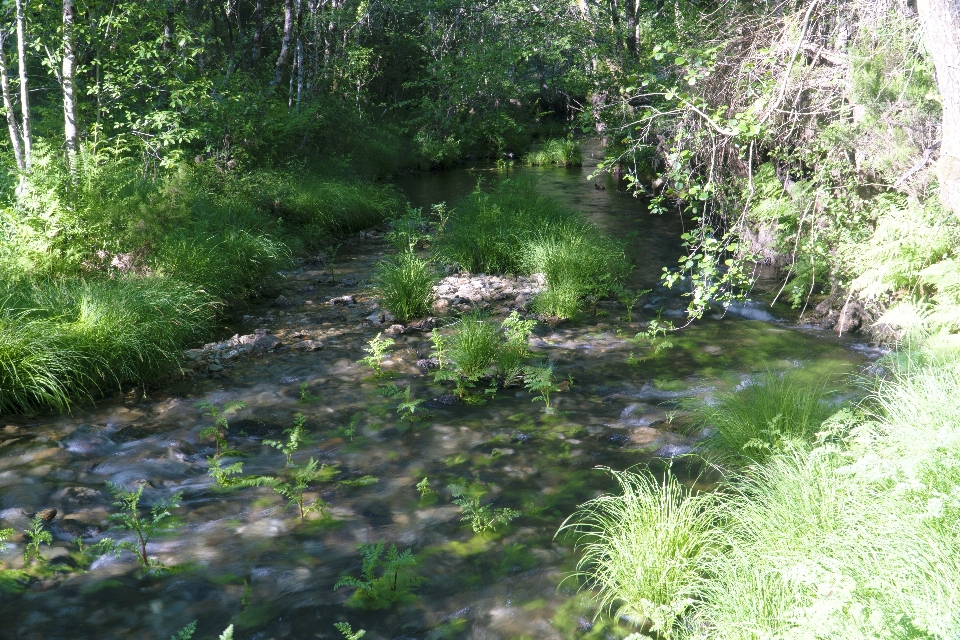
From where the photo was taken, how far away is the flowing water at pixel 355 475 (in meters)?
4.02

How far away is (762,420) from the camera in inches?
205

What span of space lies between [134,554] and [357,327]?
16.5 ft

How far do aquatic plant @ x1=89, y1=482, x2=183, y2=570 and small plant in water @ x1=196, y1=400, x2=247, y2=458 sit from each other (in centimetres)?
77

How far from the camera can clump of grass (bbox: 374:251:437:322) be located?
943cm

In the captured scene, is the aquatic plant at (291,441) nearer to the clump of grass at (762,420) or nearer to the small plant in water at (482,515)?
the small plant in water at (482,515)

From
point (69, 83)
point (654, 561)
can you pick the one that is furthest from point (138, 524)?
point (69, 83)

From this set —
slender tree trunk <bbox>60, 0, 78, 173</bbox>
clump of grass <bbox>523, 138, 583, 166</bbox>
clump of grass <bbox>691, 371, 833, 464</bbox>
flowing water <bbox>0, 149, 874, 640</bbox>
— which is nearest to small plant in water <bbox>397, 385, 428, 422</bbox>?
flowing water <bbox>0, 149, 874, 640</bbox>

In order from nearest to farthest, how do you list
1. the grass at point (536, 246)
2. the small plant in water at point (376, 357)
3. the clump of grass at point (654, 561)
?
the clump of grass at point (654, 561)
the small plant in water at point (376, 357)
the grass at point (536, 246)

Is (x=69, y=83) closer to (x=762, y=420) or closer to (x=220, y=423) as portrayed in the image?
(x=220, y=423)

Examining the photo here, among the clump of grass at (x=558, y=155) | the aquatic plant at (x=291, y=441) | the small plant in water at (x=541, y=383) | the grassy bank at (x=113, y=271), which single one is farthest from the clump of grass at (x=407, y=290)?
the clump of grass at (x=558, y=155)

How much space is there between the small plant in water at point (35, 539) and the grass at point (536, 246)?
6.38 metres

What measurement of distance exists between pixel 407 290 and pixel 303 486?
15.2 ft

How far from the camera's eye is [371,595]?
4.14m

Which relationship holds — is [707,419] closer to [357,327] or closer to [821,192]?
[821,192]
